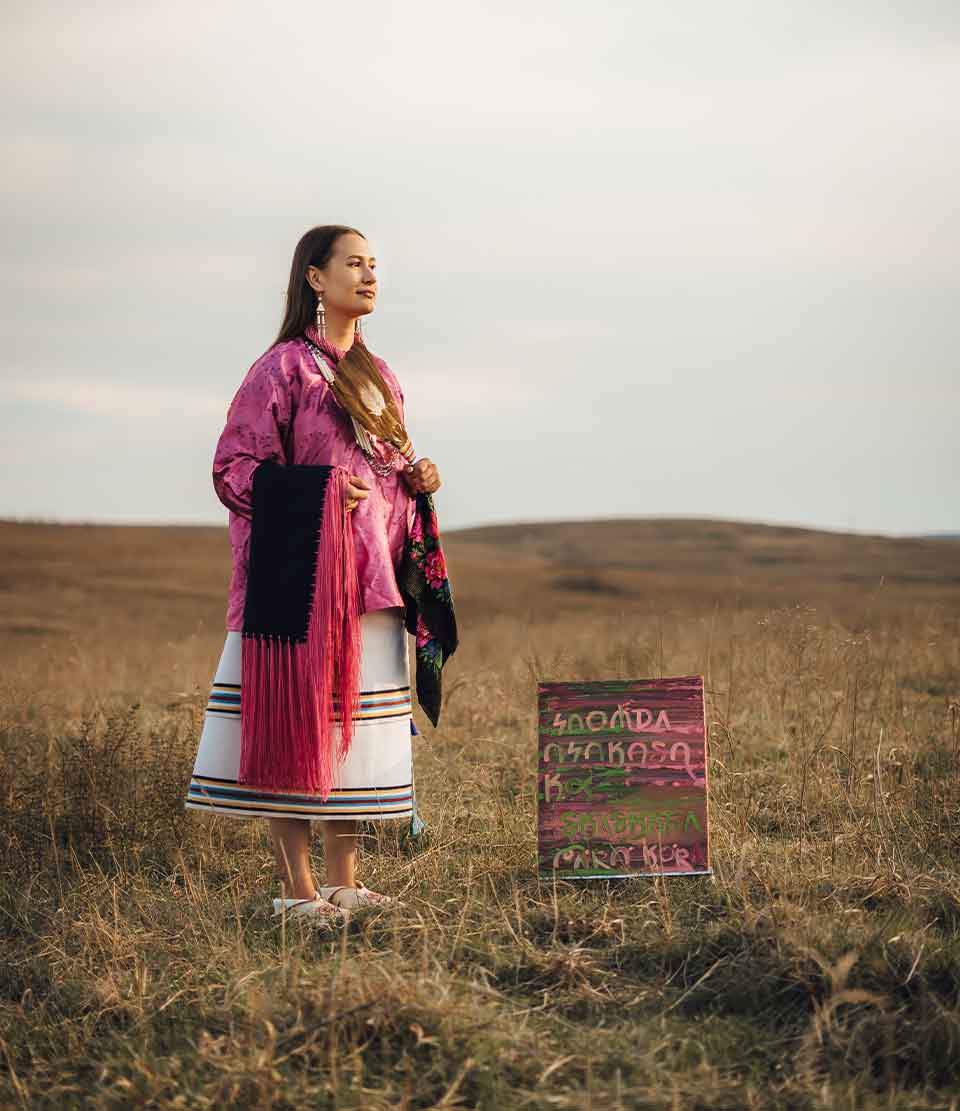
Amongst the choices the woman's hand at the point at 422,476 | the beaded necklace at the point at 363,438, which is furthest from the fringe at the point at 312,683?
the woman's hand at the point at 422,476

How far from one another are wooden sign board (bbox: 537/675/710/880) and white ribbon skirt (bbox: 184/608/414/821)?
480mm

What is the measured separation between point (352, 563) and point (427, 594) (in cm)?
39

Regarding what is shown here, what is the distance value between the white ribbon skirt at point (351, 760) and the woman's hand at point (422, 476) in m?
0.46

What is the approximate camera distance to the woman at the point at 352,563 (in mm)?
3844

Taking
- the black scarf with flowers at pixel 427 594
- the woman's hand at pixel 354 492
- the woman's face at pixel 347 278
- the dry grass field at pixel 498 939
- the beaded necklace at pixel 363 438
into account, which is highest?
the woman's face at pixel 347 278

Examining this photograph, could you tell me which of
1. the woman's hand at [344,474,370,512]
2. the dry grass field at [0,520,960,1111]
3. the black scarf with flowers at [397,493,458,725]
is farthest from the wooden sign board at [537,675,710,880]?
the woman's hand at [344,474,370,512]

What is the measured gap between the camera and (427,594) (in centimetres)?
415

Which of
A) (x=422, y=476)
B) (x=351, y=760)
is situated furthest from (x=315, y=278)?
(x=351, y=760)

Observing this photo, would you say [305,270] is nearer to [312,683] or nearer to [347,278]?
[347,278]

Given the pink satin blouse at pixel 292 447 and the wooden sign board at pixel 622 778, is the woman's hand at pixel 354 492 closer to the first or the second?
the pink satin blouse at pixel 292 447

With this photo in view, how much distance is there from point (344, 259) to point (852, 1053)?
2.79 m

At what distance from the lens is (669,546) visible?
3622 cm

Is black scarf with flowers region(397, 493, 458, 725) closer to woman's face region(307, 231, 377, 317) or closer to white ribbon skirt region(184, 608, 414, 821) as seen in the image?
white ribbon skirt region(184, 608, 414, 821)

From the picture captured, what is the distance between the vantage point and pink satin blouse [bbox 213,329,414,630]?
12.8ft
